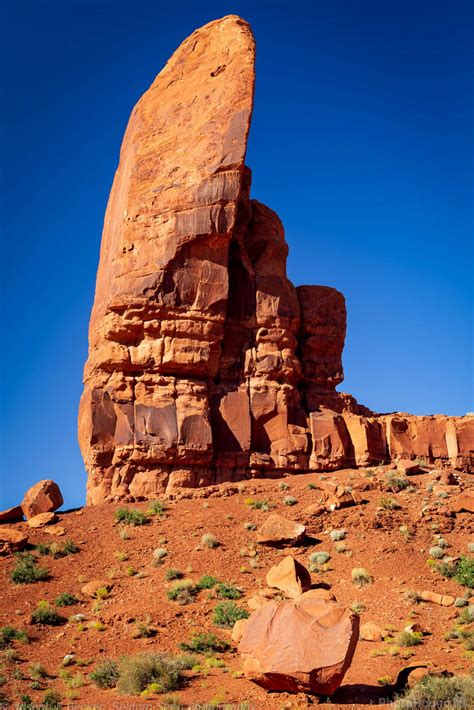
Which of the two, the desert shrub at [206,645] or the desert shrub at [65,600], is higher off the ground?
the desert shrub at [65,600]

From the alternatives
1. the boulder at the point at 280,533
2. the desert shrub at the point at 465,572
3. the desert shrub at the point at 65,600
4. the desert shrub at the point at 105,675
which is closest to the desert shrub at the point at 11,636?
the desert shrub at the point at 65,600

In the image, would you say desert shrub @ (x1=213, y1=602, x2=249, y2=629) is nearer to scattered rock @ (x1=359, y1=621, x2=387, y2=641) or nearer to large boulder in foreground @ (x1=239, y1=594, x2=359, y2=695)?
scattered rock @ (x1=359, y1=621, x2=387, y2=641)

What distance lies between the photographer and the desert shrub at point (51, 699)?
48.6 feet

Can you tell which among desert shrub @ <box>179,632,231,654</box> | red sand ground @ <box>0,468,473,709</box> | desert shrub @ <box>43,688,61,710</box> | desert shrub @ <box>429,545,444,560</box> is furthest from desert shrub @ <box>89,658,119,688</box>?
desert shrub @ <box>429,545,444,560</box>

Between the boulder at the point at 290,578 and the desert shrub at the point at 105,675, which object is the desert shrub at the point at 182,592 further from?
the desert shrub at the point at 105,675

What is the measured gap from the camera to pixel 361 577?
21625 millimetres

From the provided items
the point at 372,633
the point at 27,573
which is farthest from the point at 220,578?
the point at 27,573

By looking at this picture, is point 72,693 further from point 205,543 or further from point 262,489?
point 262,489

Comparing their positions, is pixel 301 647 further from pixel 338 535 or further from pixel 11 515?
pixel 11 515

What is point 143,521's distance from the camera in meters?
25.9

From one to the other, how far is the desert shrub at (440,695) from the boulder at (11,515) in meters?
17.5

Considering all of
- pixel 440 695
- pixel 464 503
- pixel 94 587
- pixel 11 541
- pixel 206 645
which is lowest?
pixel 440 695

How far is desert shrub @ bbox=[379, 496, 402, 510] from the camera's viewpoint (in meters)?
26.2

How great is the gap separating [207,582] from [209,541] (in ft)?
7.94
